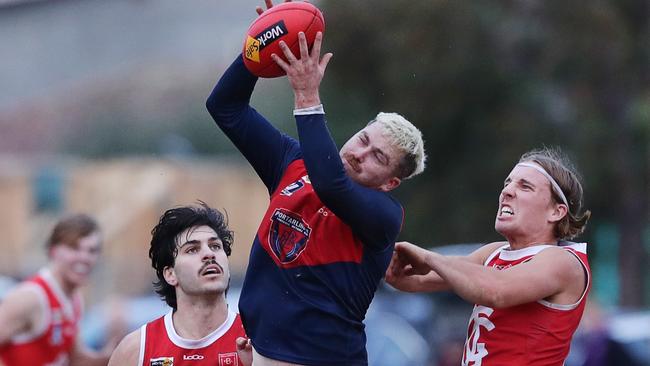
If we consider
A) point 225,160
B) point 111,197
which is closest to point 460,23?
point 225,160

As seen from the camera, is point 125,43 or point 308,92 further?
point 125,43

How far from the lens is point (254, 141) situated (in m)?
5.15

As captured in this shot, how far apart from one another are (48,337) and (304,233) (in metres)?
3.49

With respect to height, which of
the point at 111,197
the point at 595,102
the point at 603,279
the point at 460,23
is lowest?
the point at 603,279

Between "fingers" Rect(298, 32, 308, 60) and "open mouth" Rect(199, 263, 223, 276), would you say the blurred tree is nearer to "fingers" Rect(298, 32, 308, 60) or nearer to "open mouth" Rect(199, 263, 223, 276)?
"open mouth" Rect(199, 263, 223, 276)

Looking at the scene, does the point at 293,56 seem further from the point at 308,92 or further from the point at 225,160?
the point at 225,160

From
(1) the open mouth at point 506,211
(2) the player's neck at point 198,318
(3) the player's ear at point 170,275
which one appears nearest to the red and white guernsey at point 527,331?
(1) the open mouth at point 506,211

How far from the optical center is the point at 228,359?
5.52 m

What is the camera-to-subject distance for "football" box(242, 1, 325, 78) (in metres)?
4.74

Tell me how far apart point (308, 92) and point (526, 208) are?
4.07 ft

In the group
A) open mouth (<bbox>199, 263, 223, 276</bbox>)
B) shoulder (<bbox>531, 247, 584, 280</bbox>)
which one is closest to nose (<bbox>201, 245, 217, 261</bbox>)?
open mouth (<bbox>199, 263, 223, 276</bbox>)

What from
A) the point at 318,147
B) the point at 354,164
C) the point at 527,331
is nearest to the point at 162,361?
the point at 354,164

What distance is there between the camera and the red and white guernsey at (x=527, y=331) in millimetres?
5129

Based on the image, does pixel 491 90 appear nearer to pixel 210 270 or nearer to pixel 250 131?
pixel 210 270
